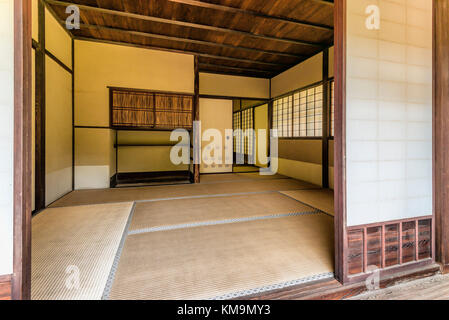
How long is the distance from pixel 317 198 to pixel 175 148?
12.4 ft

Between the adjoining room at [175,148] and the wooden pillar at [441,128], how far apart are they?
0.81 metres

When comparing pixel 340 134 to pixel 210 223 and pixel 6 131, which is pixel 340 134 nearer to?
pixel 210 223

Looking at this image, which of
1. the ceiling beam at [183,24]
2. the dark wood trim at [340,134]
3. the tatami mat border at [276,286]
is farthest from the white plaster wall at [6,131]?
the ceiling beam at [183,24]

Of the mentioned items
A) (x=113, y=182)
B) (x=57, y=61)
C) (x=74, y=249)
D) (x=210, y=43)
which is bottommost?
(x=74, y=249)

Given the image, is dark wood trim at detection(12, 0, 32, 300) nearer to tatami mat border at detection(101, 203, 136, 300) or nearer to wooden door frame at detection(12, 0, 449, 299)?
wooden door frame at detection(12, 0, 449, 299)

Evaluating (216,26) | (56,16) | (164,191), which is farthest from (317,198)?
(56,16)

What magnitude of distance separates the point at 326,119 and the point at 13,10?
4752 mm

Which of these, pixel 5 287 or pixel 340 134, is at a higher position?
pixel 340 134

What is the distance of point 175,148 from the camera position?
578cm

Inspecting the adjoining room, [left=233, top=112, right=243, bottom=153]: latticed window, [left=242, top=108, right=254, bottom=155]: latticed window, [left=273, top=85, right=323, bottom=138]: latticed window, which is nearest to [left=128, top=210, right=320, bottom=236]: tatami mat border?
the adjoining room

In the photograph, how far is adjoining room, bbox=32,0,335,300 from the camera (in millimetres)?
1615

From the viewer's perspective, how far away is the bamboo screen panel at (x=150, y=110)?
15.1ft

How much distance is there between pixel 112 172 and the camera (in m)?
4.87
